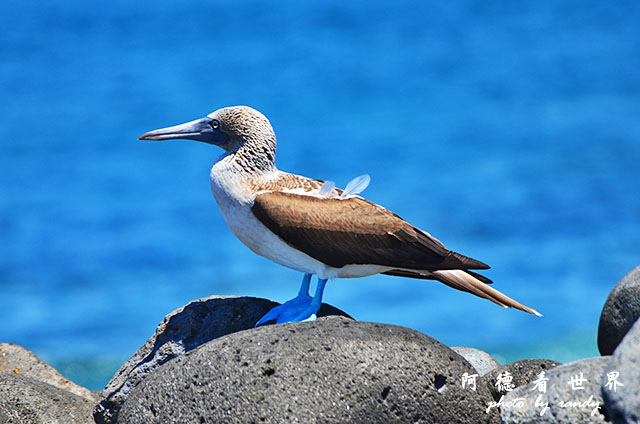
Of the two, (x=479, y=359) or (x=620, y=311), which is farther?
(x=479, y=359)

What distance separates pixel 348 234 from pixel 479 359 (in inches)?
102

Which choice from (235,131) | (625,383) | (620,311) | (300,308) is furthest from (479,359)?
(625,383)

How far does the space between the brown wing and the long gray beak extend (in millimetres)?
720

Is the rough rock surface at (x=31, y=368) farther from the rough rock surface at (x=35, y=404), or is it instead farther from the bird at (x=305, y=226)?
the bird at (x=305, y=226)

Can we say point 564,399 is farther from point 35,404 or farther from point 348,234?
point 35,404

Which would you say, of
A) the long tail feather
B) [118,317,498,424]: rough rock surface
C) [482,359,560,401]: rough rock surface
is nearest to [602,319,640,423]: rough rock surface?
[118,317,498,424]: rough rock surface

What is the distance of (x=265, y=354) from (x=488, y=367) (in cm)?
352

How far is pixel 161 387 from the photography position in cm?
534

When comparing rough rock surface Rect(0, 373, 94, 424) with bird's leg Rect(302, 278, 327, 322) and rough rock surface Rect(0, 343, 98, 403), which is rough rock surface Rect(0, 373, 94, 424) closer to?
rough rock surface Rect(0, 343, 98, 403)

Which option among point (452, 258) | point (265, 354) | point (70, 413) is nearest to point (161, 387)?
Result: point (265, 354)

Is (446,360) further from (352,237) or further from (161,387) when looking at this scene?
(161,387)

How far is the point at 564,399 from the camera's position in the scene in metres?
4.67

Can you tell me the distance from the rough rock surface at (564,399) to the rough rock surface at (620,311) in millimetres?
2889

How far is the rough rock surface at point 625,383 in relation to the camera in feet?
14.4
